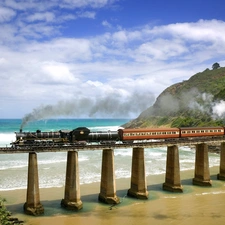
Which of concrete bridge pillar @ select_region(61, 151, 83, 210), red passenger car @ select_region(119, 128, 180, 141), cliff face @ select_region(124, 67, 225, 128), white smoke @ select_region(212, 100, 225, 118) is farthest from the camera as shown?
cliff face @ select_region(124, 67, 225, 128)

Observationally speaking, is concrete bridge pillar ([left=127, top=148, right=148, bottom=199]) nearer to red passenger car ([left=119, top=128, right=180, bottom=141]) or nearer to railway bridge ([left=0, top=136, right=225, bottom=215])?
railway bridge ([left=0, top=136, right=225, bottom=215])

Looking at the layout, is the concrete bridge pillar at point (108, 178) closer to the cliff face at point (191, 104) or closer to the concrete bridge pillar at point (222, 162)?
the concrete bridge pillar at point (222, 162)

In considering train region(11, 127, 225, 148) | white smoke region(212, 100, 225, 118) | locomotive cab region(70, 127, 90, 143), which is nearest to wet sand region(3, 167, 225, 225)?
train region(11, 127, 225, 148)

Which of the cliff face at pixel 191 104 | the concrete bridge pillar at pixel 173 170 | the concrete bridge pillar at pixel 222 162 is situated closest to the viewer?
the concrete bridge pillar at pixel 173 170

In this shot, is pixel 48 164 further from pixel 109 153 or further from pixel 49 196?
pixel 109 153

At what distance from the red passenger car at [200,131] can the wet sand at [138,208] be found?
6740 mm

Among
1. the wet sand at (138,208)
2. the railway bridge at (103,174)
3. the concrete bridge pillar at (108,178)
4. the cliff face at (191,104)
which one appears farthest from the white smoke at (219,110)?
the concrete bridge pillar at (108,178)

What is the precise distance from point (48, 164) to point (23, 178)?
11.8 meters

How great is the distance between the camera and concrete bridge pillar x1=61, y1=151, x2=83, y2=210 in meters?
27.1

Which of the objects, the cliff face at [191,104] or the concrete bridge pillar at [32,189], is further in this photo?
the cliff face at [191,104]

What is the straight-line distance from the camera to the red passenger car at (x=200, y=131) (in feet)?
122

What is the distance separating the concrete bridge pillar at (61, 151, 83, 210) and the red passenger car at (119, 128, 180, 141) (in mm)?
7587

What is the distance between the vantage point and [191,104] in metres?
132

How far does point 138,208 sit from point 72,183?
7.12m
